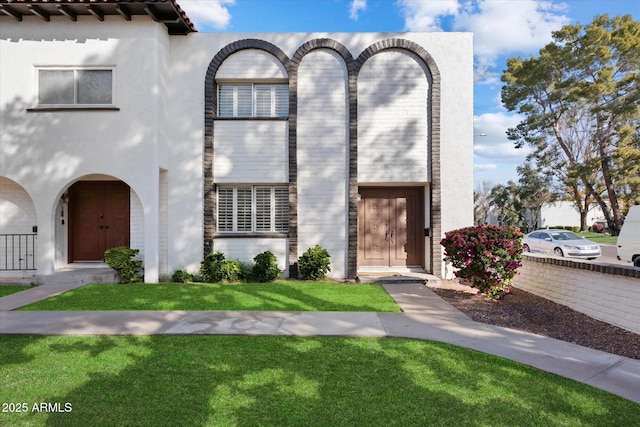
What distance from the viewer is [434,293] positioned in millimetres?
8797

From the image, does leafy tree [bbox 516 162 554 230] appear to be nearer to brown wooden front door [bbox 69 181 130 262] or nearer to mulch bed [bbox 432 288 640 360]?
mulch bed [bbox 432 288 640 360]

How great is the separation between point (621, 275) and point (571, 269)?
4.43 ft

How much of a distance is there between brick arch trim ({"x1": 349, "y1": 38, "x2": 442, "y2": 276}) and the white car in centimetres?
668

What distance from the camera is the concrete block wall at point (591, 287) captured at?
6176 millimetres

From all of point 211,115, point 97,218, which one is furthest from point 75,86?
point 97,218

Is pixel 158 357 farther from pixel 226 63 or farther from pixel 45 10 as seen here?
pixel 45 10

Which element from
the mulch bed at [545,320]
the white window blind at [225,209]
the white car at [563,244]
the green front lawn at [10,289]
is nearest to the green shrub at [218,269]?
the white window blind at [225,209]

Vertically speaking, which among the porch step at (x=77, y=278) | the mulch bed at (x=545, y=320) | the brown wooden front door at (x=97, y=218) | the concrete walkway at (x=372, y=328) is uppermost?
the brown wooden front door at (x=97, y=218)

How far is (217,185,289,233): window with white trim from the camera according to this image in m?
11.0

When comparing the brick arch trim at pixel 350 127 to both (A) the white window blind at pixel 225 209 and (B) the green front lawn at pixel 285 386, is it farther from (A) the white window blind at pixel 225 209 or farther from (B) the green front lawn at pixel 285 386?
(B) the green front lawn at pixel 285 386

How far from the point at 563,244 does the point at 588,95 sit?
14.3 metres

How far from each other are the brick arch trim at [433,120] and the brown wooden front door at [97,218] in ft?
23.9

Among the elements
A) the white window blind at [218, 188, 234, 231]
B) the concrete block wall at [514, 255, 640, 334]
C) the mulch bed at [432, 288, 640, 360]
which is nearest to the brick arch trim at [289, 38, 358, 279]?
the white window blind at [218, 188, 234, 231]

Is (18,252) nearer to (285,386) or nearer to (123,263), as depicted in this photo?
(123,263)
